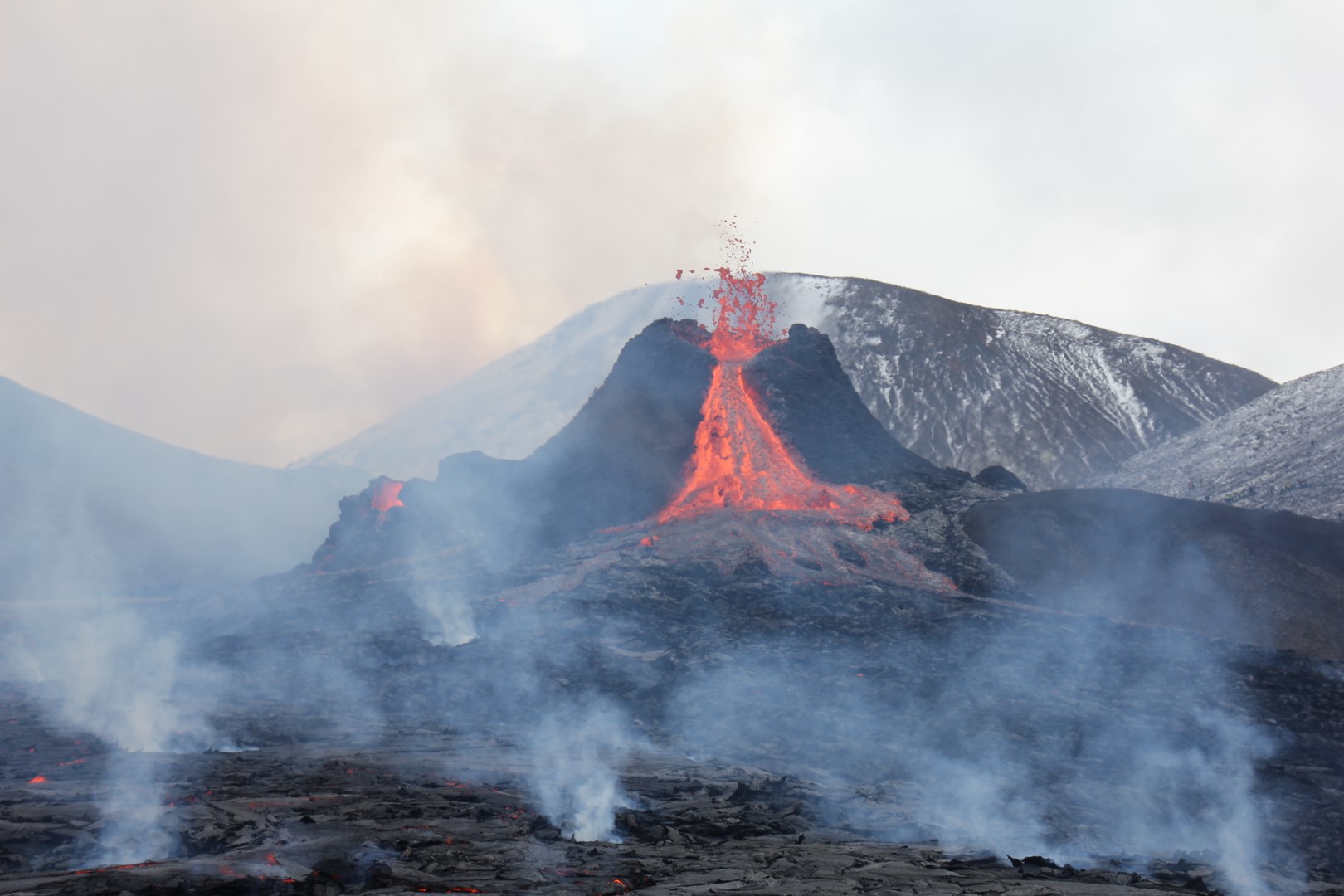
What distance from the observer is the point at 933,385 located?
12388cm

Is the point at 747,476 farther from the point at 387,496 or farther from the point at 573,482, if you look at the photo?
the point at 387,496

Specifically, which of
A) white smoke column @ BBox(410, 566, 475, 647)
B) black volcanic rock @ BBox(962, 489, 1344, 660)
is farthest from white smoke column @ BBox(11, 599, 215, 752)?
black volcanic rock @ BBox(962, 489, 1344, 660)

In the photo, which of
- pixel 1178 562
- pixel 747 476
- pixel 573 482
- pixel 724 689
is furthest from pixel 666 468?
pixel 1178 562

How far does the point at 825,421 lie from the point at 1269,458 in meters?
32.7

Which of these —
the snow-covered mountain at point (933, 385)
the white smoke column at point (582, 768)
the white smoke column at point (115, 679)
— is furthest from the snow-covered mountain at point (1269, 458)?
the white smoke column at point (115, 679)

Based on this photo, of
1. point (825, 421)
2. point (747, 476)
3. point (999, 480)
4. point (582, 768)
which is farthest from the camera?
point (999, 480)

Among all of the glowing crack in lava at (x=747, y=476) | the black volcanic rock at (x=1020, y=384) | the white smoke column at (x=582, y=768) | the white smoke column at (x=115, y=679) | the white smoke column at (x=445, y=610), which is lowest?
the white smoke column at (x=582, y=768)

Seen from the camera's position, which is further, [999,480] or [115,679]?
[999,480]

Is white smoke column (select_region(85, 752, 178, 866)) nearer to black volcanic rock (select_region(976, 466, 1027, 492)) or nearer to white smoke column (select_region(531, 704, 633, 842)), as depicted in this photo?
white smoke column (select_region(531, 704, 633, 842))

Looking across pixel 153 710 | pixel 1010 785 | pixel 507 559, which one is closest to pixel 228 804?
pixel 153 710

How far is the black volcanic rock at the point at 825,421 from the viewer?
54.1 meters

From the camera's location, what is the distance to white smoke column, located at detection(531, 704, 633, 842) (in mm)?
16828

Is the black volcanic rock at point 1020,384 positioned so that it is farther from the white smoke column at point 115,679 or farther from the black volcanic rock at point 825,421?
the white smoke column at point 115,679

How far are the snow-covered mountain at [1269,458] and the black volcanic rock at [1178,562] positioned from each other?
49.0 ft
